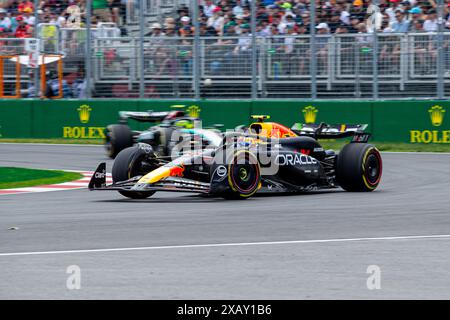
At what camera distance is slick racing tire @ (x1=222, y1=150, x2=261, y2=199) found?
11742mm

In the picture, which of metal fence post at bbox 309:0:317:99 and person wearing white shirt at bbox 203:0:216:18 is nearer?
metal fence post at bbox 309:0:317:99

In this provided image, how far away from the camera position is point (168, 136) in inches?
651

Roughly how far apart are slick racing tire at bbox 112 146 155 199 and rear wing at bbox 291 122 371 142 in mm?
2545

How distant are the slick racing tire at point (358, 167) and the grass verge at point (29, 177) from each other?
4.65 metres

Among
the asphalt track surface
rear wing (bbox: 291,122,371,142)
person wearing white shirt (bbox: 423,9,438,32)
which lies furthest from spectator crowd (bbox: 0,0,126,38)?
the asphalt track surface

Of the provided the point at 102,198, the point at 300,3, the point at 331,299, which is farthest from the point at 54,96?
the point at 331,299

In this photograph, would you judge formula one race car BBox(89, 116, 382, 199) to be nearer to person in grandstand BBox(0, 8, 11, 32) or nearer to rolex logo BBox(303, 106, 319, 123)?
rolex logo BBox(303, 106, 319, 123)

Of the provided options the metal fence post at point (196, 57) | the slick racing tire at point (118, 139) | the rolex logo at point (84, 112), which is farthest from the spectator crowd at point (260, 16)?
the slick racing tire at point (118, 139)

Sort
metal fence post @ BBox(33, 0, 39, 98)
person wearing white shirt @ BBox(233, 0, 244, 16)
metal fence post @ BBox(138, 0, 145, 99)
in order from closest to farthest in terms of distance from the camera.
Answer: person wearing white shirt @ BBox(233, 0, 244, 16) → metal fence post @ BBox(138, 0, 145, 99) → metal fence post @ BBox(33, 0, 39, 98)

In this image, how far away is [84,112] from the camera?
24188mm

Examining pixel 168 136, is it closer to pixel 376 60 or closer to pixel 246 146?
pixel 246 146

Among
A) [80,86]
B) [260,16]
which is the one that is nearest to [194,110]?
[260,16]
